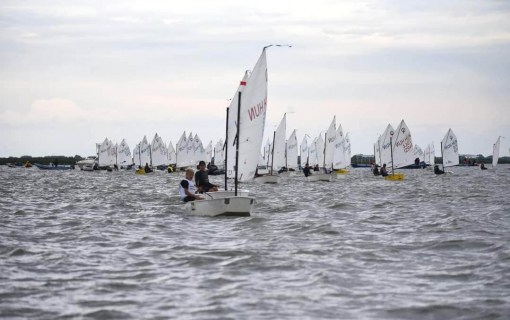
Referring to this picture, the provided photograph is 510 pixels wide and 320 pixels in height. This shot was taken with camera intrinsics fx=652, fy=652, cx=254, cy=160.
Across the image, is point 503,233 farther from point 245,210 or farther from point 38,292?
point 38,292

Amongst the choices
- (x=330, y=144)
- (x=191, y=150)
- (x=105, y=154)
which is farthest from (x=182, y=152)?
(x=330, y=144)

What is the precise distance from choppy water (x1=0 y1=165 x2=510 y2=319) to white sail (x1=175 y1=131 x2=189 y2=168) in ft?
213

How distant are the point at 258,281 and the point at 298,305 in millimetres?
1737

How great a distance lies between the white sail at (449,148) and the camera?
68.6m

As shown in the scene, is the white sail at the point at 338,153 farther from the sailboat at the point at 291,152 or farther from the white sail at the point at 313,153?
the white sail at the point at 313,153

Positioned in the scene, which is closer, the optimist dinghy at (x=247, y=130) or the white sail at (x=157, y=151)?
the optimist dinghy at (x=247, y=130)

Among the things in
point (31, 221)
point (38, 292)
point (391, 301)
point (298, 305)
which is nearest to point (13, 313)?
point (38, 292)

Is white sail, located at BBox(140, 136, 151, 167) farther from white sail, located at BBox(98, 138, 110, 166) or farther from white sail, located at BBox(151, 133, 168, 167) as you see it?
white sail, located at BBox(98, 138, 110, 166)

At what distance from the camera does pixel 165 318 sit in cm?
838

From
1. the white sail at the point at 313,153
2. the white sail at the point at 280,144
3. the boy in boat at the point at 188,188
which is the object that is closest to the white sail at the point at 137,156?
the white sail at the point at 313,153

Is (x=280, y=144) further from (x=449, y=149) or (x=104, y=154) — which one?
(x=104, y=154)

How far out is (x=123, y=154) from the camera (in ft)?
333

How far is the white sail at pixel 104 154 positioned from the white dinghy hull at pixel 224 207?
80.2m

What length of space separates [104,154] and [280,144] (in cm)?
4356
